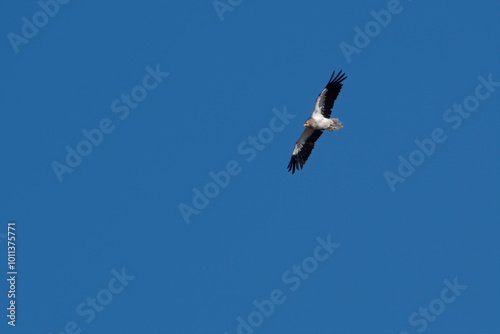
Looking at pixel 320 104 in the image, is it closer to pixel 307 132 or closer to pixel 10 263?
pixel 307 132

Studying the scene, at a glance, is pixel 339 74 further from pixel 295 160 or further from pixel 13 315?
pixel 13 315

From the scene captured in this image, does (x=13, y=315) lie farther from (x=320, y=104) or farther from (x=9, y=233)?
(x=320, y=104)

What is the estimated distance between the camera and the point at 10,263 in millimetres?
112750

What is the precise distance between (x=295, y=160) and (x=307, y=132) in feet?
4.18

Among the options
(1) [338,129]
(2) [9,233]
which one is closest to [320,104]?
(1) [338,129]

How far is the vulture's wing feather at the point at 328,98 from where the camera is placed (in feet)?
362

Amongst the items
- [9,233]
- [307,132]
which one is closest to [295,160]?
[307,132]

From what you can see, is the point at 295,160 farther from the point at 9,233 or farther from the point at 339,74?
the point at 9,233

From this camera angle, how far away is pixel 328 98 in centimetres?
11056

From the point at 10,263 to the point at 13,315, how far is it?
6.93 feet

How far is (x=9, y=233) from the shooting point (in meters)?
114

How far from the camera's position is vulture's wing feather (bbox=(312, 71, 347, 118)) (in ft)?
362

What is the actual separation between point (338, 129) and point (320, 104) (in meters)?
1.21

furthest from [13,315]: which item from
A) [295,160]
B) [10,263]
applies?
[295,160]
